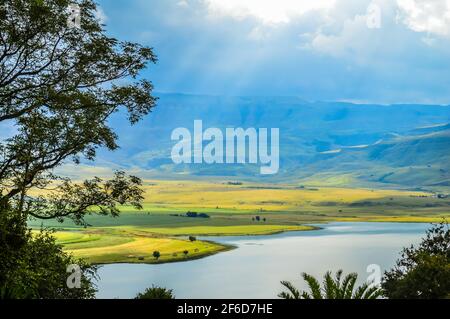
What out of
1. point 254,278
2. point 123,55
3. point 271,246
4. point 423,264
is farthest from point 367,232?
point 123,55

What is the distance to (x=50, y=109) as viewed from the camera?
35719 mm

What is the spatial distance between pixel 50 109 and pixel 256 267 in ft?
288

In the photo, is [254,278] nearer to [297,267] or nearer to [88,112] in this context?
[297,267]

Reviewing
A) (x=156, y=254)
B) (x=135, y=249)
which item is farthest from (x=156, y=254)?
(x=135, y=249)

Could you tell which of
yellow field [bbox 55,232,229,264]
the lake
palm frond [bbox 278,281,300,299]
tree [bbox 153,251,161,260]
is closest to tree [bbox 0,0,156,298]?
palm frond [bbox 278,281,300,299]

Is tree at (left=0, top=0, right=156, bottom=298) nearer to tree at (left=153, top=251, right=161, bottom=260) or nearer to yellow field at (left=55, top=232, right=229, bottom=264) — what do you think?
yellow field at (left=55, top=232, right=229, bottom=264)

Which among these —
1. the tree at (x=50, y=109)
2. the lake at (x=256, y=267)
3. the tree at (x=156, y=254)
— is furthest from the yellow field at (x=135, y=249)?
the tree at (x=50, y=109)

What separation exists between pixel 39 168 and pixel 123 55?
940 centimetres

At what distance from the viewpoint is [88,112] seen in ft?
127

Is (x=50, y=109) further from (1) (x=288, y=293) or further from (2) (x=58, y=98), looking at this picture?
(1) (x=288, y=293)

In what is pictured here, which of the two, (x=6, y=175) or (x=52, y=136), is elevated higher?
(x=52, y=136)

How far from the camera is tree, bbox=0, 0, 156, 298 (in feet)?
110

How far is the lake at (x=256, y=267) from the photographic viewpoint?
92.5 m
